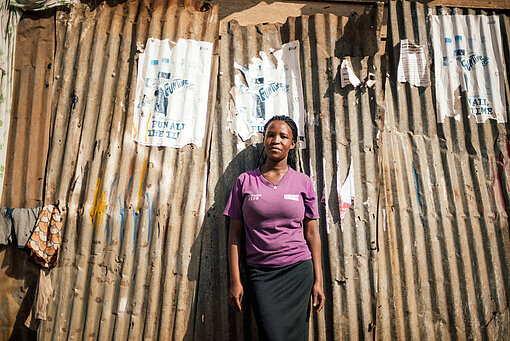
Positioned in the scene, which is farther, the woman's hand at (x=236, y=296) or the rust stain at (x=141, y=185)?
the rust stain at (x=141, y=185)

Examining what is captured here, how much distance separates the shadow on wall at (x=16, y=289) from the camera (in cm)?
292

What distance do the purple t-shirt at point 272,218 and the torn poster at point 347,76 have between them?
1.25m

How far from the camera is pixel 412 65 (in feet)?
10.7

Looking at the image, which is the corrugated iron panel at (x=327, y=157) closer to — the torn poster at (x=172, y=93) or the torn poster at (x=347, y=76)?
the torn poster at (x=347, y=76)

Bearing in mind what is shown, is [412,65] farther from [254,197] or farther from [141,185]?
[141,185]

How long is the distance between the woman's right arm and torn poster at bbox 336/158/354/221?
1015mm

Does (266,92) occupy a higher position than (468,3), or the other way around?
(468,3)

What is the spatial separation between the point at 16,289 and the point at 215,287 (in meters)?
1.89

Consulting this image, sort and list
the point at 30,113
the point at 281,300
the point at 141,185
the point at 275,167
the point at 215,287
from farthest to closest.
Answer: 1. the point at 30,113
2. the point at 141,185
3. the point at 215,287
4. the point at 275,167
5. the point at 281,300

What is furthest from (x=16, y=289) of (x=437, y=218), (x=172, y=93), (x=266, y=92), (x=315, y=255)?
(x=437, y=218)

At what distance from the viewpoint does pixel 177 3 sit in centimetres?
341

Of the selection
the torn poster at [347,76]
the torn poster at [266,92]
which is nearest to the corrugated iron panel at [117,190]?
the torn poster at [266,92]

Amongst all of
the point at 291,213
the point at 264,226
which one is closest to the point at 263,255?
the point at 264,226

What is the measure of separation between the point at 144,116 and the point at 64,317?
2037mm
